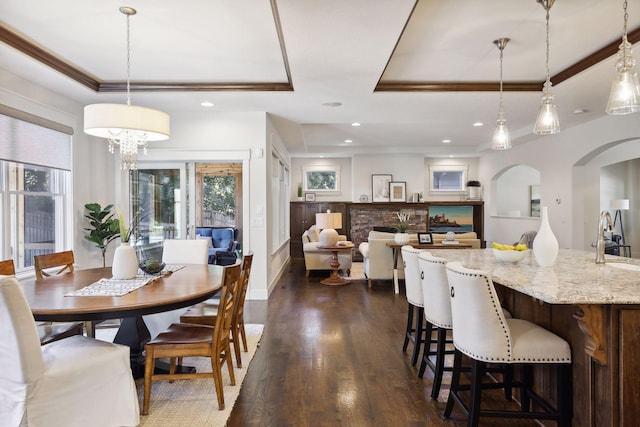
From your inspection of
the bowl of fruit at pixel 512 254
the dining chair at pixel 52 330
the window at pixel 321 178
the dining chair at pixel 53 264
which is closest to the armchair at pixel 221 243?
the window at pixel 321 178

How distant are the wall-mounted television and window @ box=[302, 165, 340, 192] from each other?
105 inches

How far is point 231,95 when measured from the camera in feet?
14.8

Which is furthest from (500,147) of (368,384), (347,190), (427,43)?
(347,190)

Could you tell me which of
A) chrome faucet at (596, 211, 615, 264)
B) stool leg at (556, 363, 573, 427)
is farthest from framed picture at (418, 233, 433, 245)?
stool leg at (556, 363, 573, 427)

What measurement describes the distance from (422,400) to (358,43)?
2.74 m

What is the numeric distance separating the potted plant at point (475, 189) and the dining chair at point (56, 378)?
9403 millimetres

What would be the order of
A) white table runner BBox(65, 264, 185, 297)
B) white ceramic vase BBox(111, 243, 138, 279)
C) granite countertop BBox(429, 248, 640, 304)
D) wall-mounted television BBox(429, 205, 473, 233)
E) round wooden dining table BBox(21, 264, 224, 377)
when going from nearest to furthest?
granite countertop BBox(429, 248, 640, 304) → round wooden dining table BBox(21, 264, 224, 377) → white table runner BBox(65, 264, 185, 297) → white ceramic vase BBox(111, 243, 138, 279) → wall-mounted television BBox(429, 205, 473, 233)

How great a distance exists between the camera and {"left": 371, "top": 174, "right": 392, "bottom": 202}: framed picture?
982 cm

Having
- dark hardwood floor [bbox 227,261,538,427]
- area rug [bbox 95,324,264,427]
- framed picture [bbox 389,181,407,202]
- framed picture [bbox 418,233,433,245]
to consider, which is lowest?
dark hardwood floor [bbox 227,261,538,427]

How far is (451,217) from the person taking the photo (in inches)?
393

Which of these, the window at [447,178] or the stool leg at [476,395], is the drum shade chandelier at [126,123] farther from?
the window at [447,178]

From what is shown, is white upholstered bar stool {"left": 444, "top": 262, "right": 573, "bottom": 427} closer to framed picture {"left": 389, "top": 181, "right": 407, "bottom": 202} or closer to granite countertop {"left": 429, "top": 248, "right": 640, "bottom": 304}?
granite countertop {"left": 429, "top": 248, "right": 640, "bottom": 304}

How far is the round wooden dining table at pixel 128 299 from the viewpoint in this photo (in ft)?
6.55

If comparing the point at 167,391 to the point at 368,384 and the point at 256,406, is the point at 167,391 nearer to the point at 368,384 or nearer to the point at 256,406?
the point at 256,406
